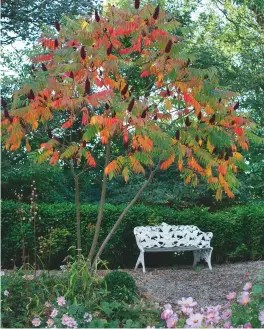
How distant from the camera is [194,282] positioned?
7840mm

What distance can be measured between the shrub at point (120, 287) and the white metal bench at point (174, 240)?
263cm

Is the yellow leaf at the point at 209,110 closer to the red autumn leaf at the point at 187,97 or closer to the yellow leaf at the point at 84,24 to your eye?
the red autumn leaf at the point at 187,97

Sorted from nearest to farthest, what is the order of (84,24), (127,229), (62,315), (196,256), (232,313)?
(232,313) → (62,315) → (84,24) → (127,229) → (196,256)

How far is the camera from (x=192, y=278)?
814 centimetres

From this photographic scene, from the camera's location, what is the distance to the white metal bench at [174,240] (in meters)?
8.72

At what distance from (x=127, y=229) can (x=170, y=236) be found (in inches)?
27.5

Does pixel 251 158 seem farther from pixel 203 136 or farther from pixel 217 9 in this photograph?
pixel 203 136

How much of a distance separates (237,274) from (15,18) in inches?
292

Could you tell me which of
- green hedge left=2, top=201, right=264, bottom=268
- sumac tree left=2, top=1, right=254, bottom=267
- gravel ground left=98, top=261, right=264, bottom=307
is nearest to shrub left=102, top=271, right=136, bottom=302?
gravel ground left=98, top=261, right=264, bottom=307

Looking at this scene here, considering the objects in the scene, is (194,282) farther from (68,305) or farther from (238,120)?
(68,305)

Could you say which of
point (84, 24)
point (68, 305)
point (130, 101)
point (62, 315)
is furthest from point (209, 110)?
point (62, 315)

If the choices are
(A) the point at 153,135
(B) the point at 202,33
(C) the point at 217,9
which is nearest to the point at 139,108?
(A) the point at 153,135

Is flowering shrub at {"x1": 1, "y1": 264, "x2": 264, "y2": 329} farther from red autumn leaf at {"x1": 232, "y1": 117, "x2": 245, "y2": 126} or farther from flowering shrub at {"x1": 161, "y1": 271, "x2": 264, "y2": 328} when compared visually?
red autumn leaf at {"x1": 232, "y1": 117, "x2": 245, "y2": 126}

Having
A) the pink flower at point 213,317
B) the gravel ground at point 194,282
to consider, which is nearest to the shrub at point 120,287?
the gravel ground at point 194,282
